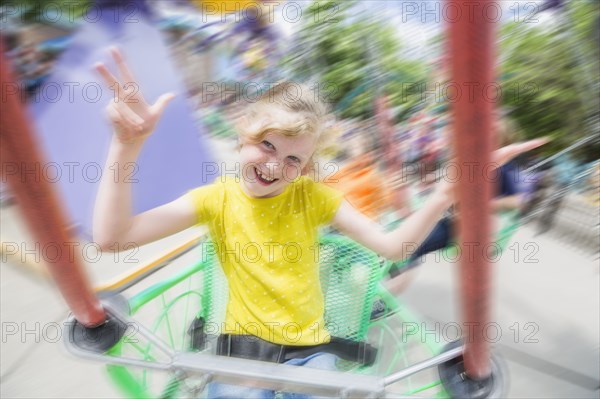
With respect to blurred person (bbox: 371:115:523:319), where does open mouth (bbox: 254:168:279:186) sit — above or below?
above

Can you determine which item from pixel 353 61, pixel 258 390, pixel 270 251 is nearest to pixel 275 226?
pixel 270 251

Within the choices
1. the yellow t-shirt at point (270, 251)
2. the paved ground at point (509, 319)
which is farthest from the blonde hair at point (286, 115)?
the paved ground at point (509, 319)

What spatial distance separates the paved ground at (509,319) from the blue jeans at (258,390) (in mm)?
445

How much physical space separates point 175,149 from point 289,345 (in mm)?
1023

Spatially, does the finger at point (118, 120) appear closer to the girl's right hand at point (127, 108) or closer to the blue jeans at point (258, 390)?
the girl's right hand at point (127, 108)

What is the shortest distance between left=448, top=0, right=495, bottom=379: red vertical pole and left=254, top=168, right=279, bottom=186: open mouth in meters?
0.46

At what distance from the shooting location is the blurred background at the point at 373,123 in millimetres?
1410

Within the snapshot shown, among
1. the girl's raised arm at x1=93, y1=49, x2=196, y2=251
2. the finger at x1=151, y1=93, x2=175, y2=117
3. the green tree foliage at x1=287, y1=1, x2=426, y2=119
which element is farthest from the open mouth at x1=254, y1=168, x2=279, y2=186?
the green tree foliage at x1=287, y1=1, x2=426, y2=119

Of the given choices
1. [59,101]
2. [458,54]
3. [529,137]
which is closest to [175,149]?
[59,101]

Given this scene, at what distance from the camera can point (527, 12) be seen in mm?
1782

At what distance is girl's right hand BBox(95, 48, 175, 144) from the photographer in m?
0.59

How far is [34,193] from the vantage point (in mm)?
459

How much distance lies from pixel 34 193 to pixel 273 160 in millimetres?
471

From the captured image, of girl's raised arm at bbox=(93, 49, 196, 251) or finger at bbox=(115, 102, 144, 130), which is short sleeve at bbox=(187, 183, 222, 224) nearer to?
girl's raised arm at bbox=(93, 49, 196, 251)
